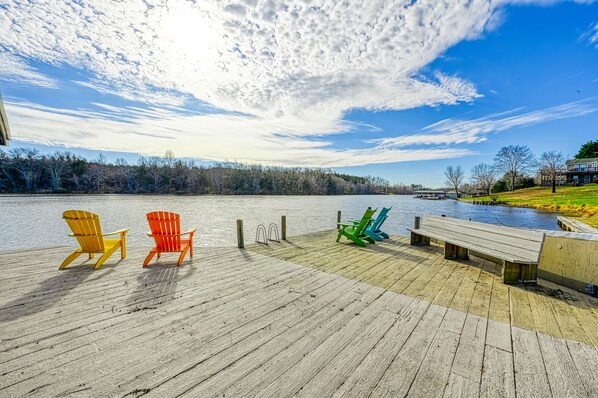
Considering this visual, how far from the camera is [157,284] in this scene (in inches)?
146

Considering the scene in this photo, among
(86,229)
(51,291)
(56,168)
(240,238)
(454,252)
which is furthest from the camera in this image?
(56,168)

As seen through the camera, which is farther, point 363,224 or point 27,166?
point 27,166

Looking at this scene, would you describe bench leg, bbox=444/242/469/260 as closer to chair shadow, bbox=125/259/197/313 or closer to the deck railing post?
the deck railing post

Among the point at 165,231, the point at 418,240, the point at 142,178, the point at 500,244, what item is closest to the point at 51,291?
the point at 165,231

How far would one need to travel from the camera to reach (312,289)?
358 cm

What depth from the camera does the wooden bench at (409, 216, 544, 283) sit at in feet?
12.7

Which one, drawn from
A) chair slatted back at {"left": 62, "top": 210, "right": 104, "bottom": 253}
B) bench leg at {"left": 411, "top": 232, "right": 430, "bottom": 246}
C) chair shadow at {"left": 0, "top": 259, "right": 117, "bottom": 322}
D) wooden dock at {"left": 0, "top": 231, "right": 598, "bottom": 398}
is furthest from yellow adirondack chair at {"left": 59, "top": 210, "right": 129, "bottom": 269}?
bench leg at {"left": 411, "top": 232, "right": 430, "bottom": 246}

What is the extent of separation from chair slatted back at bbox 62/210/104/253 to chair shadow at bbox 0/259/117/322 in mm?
384

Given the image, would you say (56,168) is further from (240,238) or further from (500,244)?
(500,244)

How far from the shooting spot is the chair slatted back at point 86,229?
14.1 feet

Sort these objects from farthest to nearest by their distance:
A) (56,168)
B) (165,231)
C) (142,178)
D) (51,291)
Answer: (142,178) < (56,168) < (165,231) < (51,291)

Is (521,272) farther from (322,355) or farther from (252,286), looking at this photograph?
(252,286)

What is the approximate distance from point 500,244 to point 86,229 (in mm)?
7438

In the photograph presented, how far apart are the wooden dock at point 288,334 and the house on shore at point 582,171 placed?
65867 mm
